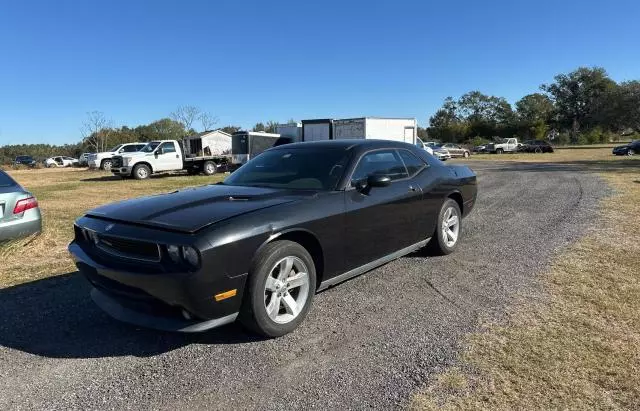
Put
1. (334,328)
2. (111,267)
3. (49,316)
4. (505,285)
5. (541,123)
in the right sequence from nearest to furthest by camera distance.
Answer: (111,267), (334,328), (49,316), (505,285), (541,123)

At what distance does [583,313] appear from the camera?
388 centimetres

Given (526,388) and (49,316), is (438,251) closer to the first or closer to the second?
(526,388)

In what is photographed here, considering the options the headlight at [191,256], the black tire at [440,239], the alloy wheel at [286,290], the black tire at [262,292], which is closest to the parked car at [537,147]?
the black tire at [440,239]

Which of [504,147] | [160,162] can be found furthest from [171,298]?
[504,147]

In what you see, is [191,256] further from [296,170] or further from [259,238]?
[296,170]

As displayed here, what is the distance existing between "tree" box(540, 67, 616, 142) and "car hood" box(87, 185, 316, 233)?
279ft

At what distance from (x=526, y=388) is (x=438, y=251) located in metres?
2.87

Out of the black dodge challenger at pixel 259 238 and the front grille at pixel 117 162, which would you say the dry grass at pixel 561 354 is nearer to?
the black dodge challenger at pixel 259 238

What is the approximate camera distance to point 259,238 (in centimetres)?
335

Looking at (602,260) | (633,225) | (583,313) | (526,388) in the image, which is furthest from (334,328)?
(633,225)

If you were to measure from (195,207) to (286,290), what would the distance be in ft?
3.07

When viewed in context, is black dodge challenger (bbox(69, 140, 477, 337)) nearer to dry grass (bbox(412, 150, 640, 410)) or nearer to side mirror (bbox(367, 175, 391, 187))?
side mirror (bbox(367, 175, 391, 187))

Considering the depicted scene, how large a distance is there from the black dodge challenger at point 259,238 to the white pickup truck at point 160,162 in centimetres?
1860

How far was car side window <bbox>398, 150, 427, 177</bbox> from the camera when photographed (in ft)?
17.2
